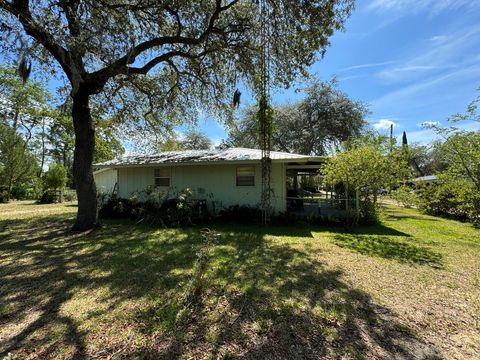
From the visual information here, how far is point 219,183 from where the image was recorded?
40.1 feet

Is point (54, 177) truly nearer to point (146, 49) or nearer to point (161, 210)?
point (161, 210)

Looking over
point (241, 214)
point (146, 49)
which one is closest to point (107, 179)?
point (241, 214)

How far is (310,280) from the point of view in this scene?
16.3 ft

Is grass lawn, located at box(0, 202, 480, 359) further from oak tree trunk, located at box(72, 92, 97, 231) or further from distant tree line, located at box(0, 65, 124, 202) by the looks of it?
distant tree line, located at box(0, 65, 124, 202)

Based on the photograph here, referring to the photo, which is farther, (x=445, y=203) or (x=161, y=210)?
(x=445, y=203)

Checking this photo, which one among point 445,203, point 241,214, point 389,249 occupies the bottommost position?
point 389,249

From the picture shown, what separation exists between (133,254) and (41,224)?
6.48 metres

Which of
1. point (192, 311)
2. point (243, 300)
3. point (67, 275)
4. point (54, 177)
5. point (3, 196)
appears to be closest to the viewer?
point (192, 311)

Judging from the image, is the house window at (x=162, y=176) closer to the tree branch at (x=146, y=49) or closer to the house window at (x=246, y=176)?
the house window at (x=246, y=176)

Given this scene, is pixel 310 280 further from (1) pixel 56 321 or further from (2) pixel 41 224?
(2) pixel 41 224

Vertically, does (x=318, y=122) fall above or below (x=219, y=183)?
above

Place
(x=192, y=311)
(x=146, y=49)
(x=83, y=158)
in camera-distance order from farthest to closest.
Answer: (x=146, y=49) → (x=83, y=158) → (x=192, y=311)

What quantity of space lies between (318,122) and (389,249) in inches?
693

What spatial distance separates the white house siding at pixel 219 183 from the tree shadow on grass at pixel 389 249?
3.35 m
